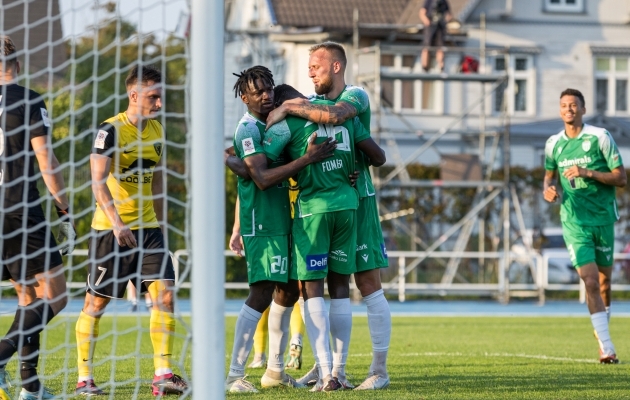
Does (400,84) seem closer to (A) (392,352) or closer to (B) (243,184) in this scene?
(A) (392,352)

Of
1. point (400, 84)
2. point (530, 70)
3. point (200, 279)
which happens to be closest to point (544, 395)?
point (200, 279)

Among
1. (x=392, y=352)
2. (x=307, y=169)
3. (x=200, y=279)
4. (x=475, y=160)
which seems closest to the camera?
(x=200, y=279)

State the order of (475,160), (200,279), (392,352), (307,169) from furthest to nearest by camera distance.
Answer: (475,160) → (392,352) → (307,169) → (200,279)

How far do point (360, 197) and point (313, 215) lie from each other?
57cm

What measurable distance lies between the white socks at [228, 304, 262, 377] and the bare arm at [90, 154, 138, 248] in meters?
0.89

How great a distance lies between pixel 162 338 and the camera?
6.52 meters

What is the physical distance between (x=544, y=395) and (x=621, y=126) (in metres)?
28.4

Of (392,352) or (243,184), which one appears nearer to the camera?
(243,184)

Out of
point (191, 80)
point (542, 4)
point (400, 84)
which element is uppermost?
point (542, 4)

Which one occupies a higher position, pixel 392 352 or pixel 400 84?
pixel 400 84

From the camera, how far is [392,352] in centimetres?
1029

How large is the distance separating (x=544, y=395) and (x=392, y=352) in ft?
12.8

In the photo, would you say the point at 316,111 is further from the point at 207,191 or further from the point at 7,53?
the point at 207,191

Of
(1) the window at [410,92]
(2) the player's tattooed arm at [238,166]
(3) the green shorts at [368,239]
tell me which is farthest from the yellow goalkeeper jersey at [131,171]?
(1) the window at [410,92]
